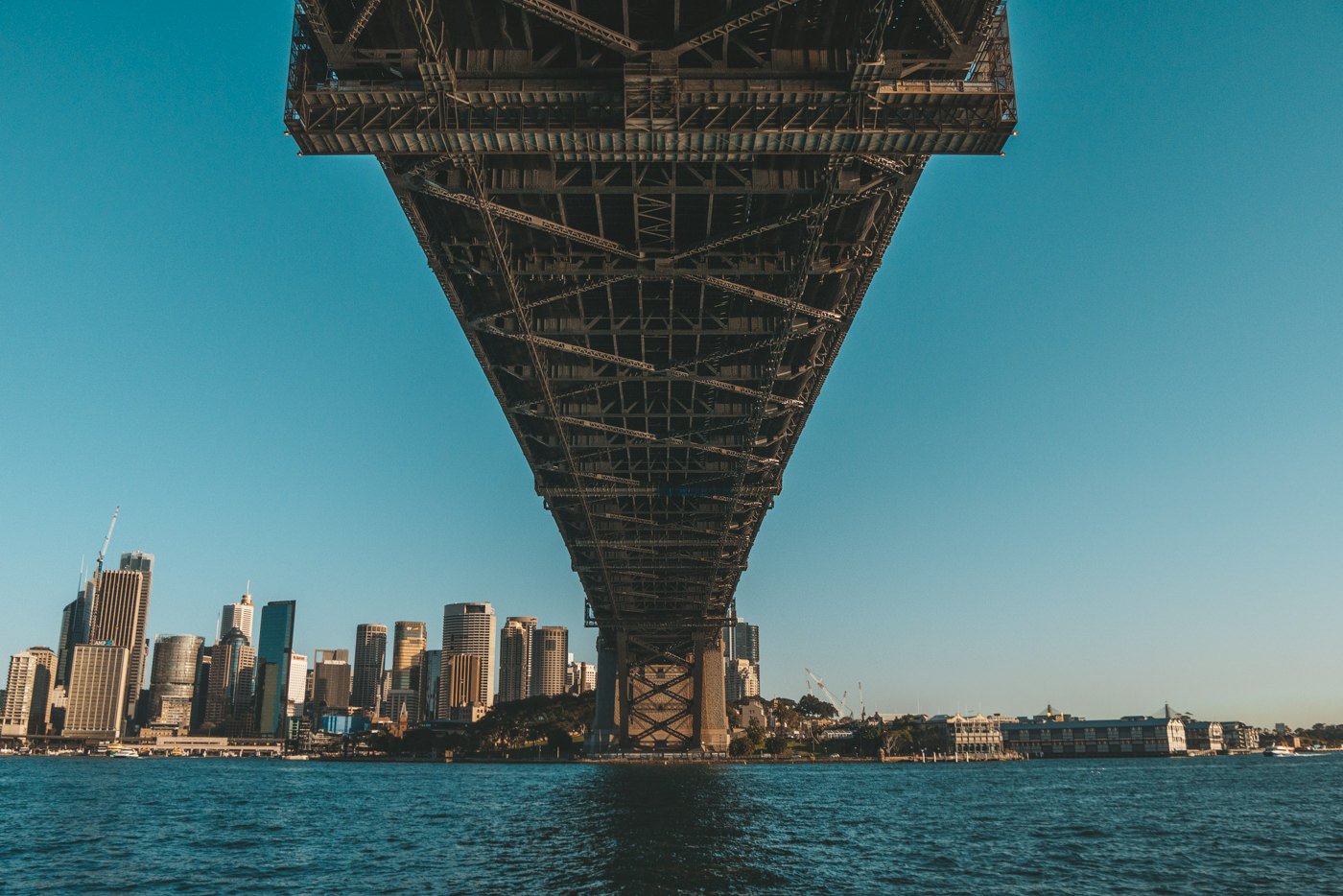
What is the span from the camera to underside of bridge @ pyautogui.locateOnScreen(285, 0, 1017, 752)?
700 inches

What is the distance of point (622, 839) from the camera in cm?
3294

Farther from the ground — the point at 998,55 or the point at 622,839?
the point at 998,55

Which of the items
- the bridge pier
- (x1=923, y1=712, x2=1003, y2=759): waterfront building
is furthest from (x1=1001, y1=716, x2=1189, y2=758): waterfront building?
the bridge pier

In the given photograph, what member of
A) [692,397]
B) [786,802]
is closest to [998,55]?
[692,397]

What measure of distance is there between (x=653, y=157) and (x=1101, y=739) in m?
181

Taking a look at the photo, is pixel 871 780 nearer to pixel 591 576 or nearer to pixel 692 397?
pixel 591 576

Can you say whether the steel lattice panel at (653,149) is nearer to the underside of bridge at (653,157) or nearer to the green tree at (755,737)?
the underside of bridge at (653,157)

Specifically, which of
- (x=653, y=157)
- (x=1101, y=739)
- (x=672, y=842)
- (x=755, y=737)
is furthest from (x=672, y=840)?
(x=1101, y=739)

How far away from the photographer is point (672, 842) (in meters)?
32.2

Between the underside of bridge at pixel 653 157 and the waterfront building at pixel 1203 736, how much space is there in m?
190

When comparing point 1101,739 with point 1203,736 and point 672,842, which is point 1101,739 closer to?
point 1203,736

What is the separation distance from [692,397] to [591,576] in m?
44.4

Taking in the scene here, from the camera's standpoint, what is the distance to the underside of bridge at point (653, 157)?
17781 mm

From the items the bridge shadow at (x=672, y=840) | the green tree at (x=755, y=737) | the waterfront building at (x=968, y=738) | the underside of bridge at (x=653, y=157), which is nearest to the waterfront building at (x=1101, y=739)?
the waterfront building at (x=968, y=738)
